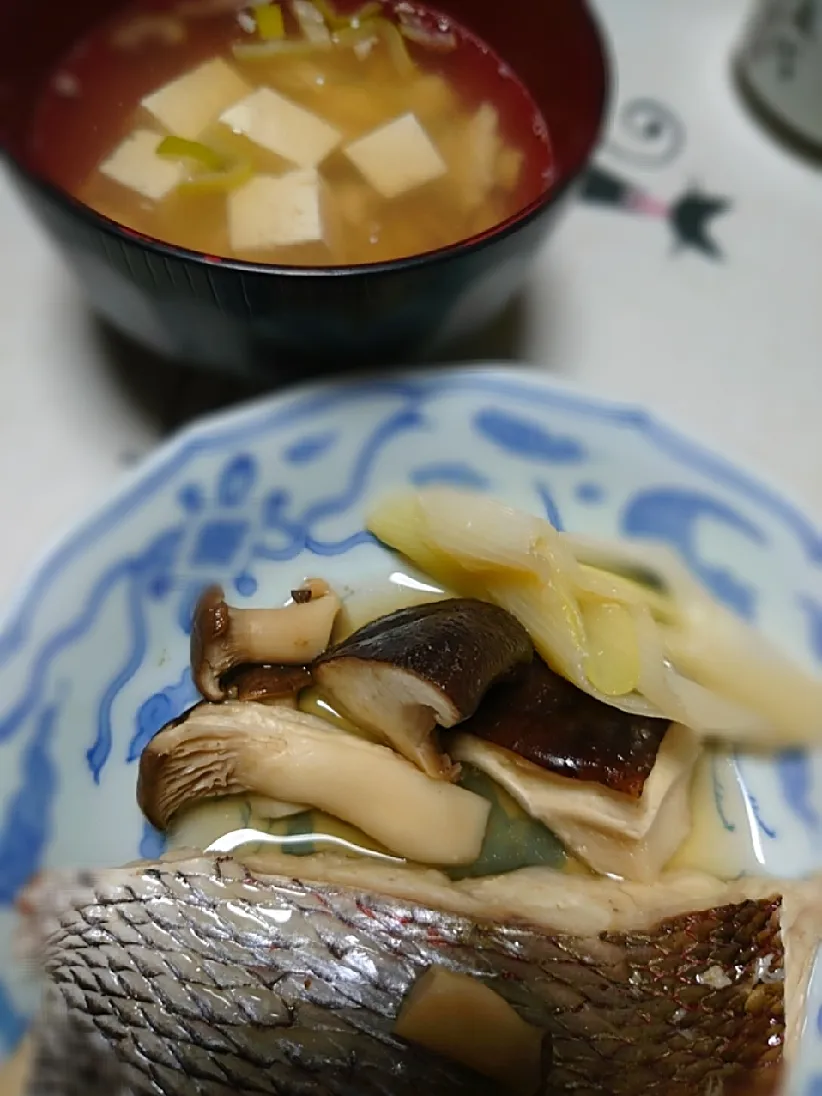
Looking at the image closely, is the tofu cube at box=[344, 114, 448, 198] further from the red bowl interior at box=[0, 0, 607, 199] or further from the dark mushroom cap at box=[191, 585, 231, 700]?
the dark mushroom cap at box=[191, 585, 231, 700]

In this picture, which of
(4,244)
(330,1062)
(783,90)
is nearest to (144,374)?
(4,244)

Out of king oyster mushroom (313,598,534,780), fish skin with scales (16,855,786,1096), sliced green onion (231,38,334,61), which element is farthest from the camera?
sliced green onion (231,38,334,61)

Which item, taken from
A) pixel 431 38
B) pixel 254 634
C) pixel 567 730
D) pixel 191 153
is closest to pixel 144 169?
pixel 191 153

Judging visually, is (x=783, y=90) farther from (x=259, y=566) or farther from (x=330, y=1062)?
(x=330, y=1062)

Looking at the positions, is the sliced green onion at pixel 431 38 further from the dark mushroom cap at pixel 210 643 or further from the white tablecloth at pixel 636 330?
the dark mushroom cap at pixel 210 643

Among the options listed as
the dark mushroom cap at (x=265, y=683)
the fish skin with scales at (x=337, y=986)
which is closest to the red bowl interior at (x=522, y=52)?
the dark mushroom cap at (x=265, y=683)

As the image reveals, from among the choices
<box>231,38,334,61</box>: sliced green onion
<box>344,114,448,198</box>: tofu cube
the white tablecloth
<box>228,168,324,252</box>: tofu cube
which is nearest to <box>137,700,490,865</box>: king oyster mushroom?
the white tablecloth

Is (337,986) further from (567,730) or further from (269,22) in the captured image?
(269,22)
